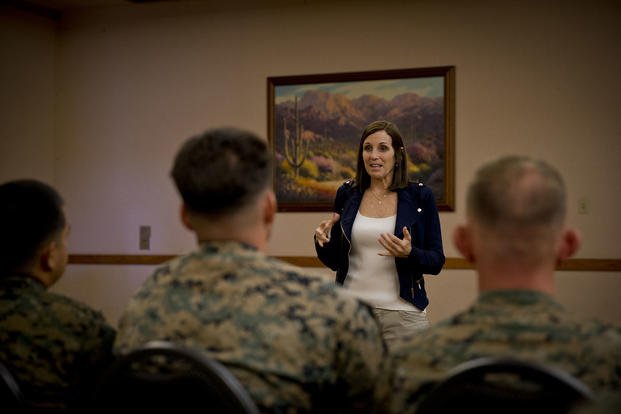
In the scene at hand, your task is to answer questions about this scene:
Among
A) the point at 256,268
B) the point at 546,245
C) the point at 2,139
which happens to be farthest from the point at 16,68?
the point at 546,245

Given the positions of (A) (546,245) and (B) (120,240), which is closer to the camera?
(A) (546,245)

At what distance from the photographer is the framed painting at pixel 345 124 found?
174 inches

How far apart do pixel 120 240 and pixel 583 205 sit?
144 inches

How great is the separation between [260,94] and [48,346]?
3700 millimetres

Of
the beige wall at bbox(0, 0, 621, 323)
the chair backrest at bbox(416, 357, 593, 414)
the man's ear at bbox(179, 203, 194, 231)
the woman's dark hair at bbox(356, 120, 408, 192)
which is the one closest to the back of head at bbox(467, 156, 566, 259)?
the chair backrest at bbox(416, 357, 593, 414)

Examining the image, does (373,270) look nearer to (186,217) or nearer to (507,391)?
(186,217)

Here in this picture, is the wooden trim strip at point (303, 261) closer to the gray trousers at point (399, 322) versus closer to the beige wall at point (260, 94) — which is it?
the beige wall at point (260, 94)

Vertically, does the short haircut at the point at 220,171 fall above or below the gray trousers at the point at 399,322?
above

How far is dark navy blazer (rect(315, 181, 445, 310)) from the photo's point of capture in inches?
102

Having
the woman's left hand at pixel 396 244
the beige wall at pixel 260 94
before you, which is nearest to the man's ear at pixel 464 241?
the woman's left hand at pixel 396 244

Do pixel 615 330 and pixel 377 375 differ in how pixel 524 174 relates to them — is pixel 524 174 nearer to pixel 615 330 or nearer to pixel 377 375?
pixel 615 330

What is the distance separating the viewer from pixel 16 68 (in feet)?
16.4

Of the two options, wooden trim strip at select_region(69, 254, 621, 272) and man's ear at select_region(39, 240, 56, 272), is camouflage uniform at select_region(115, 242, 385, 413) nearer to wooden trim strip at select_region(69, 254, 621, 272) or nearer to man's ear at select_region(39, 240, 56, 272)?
man's ear at select_region(39, 240, 56, 272)

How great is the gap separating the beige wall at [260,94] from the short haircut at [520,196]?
3.31 meters
